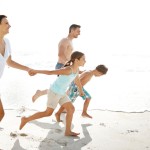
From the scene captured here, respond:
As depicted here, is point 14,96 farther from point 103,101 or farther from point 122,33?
point 122,33

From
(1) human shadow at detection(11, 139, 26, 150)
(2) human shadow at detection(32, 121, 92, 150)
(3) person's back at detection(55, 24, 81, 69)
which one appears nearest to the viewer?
(1) human shadow at detection(11, 139, 26, 150)

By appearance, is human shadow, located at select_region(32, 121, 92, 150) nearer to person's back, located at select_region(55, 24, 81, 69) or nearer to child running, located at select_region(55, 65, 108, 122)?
child running, located at select_region(55, 65, 108, 122)

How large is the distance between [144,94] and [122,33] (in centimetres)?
3254

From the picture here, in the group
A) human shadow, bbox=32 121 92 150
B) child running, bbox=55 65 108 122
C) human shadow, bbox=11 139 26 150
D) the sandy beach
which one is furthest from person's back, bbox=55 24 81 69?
human shadow, bbox=11 139 26 150

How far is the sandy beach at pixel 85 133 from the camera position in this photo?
441 centimetres

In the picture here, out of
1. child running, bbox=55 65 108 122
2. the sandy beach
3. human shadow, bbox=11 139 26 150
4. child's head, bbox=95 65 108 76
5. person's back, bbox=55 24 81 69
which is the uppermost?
person's back, bbox=55 24 81 69

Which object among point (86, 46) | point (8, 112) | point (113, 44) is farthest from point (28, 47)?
point (8, 112)

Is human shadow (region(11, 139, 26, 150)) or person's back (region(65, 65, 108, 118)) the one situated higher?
person's back (region(65, 65, 108, 118))

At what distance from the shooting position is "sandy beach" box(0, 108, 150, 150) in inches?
174

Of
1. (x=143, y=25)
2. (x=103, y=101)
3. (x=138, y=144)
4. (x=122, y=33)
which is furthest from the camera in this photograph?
(x=143, y=25)

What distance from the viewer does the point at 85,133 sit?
512 centimetres

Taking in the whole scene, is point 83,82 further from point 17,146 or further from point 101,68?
point 17,146

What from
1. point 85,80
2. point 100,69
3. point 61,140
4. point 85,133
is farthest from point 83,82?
point 61,140

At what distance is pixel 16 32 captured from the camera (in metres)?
44.4
